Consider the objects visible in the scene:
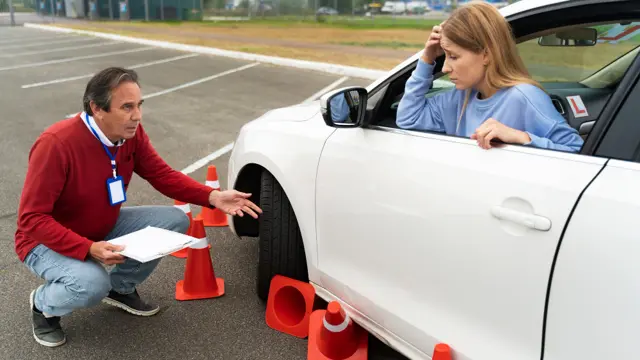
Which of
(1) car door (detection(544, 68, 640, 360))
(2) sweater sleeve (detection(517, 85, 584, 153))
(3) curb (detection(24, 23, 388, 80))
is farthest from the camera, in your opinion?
(3) curb (detection(24, 23, 388, 80))

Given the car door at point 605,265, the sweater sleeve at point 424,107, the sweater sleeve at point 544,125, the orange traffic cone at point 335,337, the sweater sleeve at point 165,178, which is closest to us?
the car door at point 605,265

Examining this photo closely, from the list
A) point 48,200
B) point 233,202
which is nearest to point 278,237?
point 233,202

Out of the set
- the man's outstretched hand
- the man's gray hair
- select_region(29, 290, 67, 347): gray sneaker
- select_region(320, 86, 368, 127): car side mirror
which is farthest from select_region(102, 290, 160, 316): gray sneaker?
select_region(320, 86, 368, 127): car side mirror

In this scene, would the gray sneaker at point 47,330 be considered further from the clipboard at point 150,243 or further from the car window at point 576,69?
the car window at point 576,69

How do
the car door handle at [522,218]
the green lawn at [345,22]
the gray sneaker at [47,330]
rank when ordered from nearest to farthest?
the car door handle at [522,218]
the gray sneaker at [47,330]
the green lawn at [345,22]

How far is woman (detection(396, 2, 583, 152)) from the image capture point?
6.35 ft

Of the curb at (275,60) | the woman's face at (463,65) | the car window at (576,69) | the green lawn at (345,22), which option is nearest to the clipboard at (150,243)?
the car window at (576,69)

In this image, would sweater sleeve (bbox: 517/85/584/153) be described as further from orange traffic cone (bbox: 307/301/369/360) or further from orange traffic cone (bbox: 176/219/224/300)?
orange traffic cone (bbox: 176/219/224/300)

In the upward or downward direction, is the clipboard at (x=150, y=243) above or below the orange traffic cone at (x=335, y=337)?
above

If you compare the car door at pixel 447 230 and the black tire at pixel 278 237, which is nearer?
the car door at pixel 447 230

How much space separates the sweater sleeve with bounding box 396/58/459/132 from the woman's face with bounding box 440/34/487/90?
0.16 meters

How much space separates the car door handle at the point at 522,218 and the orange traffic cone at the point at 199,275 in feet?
6.40

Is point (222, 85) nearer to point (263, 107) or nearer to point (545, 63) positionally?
point (263, 107)

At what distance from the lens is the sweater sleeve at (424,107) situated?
2.37m
